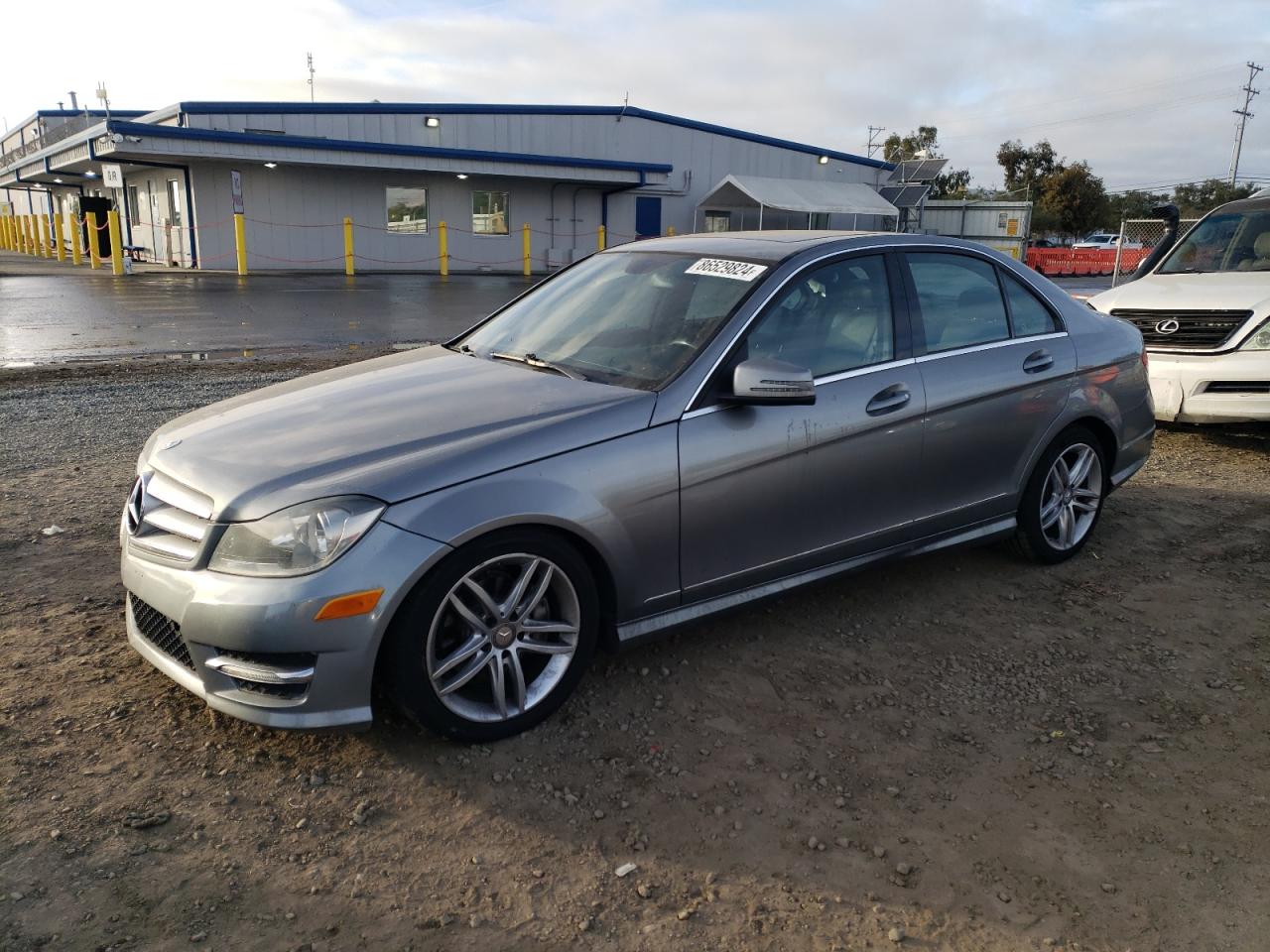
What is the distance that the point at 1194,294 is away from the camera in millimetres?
7703

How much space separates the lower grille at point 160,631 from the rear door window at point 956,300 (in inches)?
124

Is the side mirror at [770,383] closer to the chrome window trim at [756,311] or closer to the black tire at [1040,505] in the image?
the chrome window trim at [756,311]

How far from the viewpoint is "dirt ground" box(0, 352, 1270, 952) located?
246cm

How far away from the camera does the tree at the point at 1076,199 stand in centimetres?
6925

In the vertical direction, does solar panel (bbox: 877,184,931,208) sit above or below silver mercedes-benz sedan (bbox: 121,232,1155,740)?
above

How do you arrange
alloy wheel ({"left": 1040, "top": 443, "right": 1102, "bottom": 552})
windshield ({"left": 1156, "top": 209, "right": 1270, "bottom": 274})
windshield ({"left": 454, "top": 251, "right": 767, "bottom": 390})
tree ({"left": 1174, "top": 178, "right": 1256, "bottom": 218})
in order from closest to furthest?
1. windshield ({"left": 454, "top": 251, "right": 767, "bottom": 390})
2. alloy wheel ({"left": 1040, "top": 443, "right": 1102, "bottom": 552})
3. windshield ({"left": 1156, "top": 209, "right": 1270, "bottom": 274})
4. tree ({"left": 1174, "top": 178, "right": 1256, "bottom": 218})

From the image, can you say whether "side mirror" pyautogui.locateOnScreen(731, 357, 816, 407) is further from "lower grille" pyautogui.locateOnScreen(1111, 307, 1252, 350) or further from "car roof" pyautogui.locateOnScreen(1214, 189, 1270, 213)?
"car roof" pyautogui.locateOnScreen(1214, 189, 1270, 213)

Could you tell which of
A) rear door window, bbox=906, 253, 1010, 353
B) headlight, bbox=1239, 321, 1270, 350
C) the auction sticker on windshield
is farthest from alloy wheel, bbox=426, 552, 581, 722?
headlight, bbox=1239, 321, 1270, 350

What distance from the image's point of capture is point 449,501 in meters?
2.92

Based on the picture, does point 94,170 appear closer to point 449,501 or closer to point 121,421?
point 121,421

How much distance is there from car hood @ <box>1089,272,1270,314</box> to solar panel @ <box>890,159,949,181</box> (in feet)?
116

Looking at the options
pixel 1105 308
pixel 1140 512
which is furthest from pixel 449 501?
pixel 1105 308

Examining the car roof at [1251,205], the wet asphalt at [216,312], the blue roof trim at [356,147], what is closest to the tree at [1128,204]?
the blue roof trim at [356,147]

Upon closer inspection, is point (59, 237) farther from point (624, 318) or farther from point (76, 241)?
point (624, 318)
